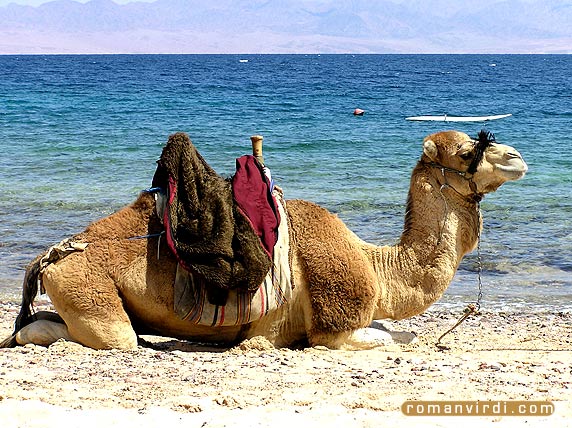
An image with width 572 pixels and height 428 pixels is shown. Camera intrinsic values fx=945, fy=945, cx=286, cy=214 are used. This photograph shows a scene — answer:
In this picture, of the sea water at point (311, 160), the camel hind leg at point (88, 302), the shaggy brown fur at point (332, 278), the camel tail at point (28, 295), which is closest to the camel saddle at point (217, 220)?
the shaggy brown fur at point (332, 278)

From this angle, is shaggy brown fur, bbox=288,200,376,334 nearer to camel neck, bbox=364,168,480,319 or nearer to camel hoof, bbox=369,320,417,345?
camel neck, bbox=364,168,480,319

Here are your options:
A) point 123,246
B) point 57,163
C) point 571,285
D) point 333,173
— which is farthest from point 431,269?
point 57,163

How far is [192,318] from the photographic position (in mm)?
5914

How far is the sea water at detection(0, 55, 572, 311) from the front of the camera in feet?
35.3

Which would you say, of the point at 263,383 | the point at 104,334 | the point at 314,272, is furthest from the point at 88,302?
the point at 314,272

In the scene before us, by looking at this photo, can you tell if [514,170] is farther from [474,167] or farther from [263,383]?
[263,383]

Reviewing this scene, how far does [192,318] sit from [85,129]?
24897 millimetres

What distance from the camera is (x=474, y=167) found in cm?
625

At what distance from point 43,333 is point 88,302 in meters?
0.55

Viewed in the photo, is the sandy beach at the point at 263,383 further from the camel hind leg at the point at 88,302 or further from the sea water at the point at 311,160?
the sea water at the point at 311,160

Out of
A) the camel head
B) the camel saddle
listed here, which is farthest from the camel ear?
the camel saddle

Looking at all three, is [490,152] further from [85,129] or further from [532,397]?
[85,129]

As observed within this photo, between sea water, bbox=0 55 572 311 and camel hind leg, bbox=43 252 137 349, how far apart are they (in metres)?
3.37

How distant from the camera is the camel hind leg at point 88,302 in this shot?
5840 mm
